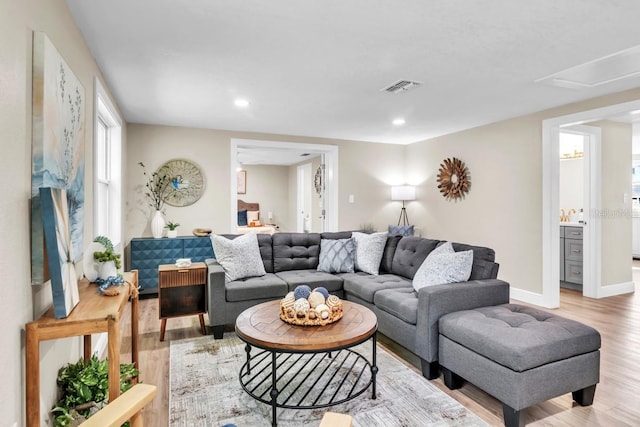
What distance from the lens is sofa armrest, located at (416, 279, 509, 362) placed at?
2.50m

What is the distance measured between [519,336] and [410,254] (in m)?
1.68

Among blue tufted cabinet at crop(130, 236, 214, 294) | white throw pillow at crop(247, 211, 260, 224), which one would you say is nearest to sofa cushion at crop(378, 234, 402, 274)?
Answer: blue tufted cabinet at crop(130, 236, 214, 294)

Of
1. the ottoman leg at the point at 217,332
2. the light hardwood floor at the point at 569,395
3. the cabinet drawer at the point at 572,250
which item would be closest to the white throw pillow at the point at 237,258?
the ottoman leg at the point at 217,332

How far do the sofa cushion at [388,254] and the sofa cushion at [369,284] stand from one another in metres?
0.19

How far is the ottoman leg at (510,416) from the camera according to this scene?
6.31ft

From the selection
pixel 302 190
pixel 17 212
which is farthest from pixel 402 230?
pixel 17 212

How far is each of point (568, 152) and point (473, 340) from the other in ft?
18.7

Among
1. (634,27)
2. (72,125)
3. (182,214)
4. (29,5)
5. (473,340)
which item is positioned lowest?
(473,340)

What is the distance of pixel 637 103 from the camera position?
3.51 metres

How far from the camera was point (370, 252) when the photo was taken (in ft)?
13.0

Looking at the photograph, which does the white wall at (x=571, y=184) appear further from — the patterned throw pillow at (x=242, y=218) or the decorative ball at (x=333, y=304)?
the patterned throw pillow at (x=242, y=218)

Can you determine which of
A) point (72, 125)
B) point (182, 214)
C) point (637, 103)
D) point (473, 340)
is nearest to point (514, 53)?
point (637, 103)

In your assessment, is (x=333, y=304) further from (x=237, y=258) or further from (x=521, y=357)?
(x=237, y=258)

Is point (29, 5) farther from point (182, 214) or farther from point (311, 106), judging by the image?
point (182, 214)
